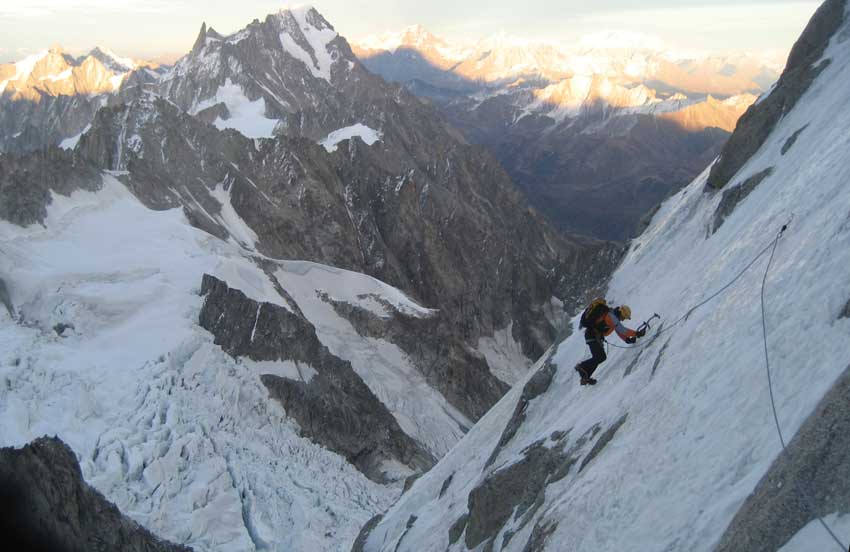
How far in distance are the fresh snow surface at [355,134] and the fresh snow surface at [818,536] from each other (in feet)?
360

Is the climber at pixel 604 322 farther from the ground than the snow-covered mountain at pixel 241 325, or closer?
closer

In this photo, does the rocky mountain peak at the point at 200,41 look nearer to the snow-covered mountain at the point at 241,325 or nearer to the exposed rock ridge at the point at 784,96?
the snow-covered mountain at the point at 241,325

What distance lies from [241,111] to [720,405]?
128m

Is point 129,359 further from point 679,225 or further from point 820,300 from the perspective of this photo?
point 820,300

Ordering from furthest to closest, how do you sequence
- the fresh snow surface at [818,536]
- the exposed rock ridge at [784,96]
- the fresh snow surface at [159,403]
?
1. the fresh snow surface at [159,403]
2. the exposed rock ridge at [784,96]
3. the fresh snow surface at [818,536]

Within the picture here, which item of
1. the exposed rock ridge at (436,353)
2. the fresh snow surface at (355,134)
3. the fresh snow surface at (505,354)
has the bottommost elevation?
the fresh snow surface at (505,354)

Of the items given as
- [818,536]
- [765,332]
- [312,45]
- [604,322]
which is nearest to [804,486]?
[818,536]

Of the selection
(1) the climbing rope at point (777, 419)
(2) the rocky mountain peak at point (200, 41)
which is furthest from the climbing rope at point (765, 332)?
(2) the rocky mountain peak at point (200, 41)

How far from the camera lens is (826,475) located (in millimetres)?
7340

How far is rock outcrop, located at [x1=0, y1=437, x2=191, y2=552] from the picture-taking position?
47.9 feet

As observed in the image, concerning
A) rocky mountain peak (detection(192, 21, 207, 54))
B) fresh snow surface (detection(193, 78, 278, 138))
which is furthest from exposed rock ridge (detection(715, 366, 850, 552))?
rocky mountain peak (detection(192, 21, 207, 54))

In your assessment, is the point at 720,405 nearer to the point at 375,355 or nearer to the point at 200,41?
the point at 375,355

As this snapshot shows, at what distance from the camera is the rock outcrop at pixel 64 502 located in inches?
575

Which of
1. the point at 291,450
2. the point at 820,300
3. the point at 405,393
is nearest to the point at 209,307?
the point at 291,450
